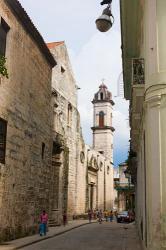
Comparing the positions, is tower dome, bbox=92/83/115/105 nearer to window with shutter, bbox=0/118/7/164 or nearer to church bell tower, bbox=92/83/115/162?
church bell tower, bbox=92/83/115/162

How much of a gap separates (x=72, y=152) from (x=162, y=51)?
26.4 m

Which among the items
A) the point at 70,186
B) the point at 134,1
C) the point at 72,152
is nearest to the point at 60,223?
the point at 70,186

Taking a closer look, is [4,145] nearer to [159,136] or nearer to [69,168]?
[159,136]

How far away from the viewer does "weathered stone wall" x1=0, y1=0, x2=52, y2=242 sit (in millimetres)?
15570

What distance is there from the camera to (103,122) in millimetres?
64125

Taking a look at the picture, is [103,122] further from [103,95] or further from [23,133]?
[23,133]

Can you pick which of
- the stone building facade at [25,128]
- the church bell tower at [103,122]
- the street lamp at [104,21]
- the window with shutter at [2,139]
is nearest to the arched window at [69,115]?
the stone building facade at [25,128]

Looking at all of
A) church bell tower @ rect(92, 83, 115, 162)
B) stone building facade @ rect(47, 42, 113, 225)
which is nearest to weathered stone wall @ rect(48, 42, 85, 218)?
stone building facade @ rect(47, 42, 113, 225)

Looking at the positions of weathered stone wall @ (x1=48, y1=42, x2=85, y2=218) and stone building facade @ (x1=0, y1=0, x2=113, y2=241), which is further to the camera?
weathered stone wall @ (x1=48, y1=42, x2=85, y2=218)

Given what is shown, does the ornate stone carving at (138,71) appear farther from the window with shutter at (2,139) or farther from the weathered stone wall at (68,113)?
the weathered stone wall at (68,113)

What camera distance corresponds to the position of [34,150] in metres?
19.2

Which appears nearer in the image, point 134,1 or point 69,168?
point 134,1

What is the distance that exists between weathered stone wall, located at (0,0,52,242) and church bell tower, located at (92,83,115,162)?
40248 mm

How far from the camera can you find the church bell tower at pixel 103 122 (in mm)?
61719
